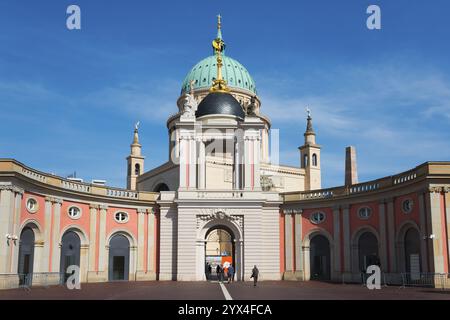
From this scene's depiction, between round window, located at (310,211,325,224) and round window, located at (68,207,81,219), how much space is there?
18954mm

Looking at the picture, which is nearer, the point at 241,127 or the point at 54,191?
the point at 54,191

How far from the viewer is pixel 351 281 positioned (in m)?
44.8

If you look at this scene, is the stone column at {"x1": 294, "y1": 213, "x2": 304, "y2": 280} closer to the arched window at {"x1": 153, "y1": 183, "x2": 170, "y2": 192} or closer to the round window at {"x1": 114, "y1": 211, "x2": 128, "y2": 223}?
the round window at {"x1": 114, "y1": 211, "x2": 128, "y2": 223}

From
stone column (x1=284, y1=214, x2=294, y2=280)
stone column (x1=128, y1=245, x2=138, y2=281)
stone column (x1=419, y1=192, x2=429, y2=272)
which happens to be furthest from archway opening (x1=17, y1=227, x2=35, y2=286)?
stone column (x1=419, y1=192, x2=429, y2=272)

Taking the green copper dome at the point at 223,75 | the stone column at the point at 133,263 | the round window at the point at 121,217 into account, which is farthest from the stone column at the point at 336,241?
the green copper dome at the point at 223,75

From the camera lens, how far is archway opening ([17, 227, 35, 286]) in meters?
38.1

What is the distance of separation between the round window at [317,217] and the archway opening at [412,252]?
8350 millimetres

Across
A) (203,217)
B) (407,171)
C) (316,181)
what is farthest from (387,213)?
(316,181)

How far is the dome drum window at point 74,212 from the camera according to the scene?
43875 mm

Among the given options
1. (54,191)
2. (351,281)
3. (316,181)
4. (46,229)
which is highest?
(316,181)

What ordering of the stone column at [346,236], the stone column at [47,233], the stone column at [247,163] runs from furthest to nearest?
the stone column at [247,163]
the stone column at [346,236]
the stone column at [47,233]

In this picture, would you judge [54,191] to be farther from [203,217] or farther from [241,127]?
[241,127]

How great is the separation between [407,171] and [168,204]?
19.4 m

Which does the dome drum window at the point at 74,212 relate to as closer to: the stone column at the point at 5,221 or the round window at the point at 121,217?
the round window at the point at 121,217
